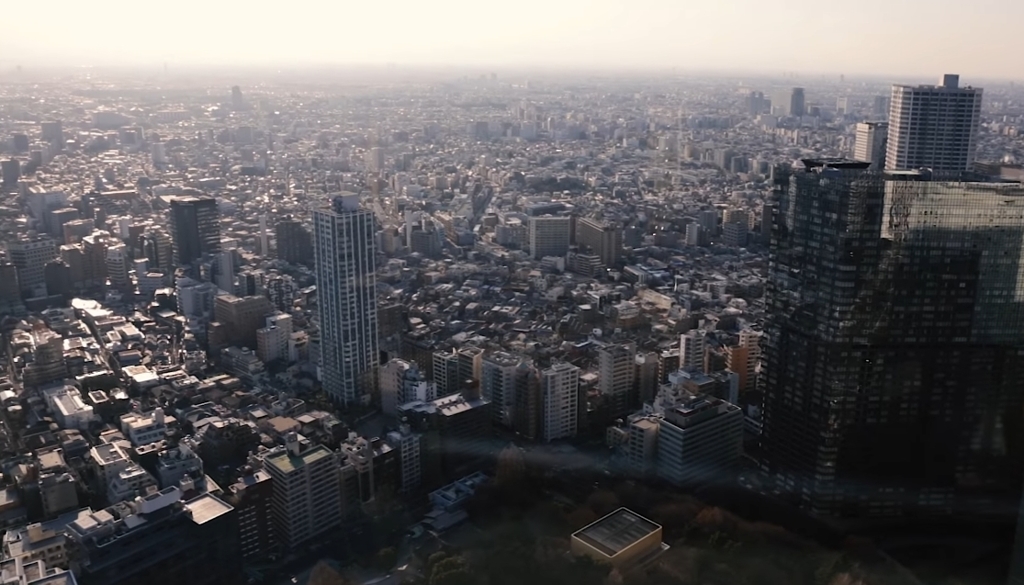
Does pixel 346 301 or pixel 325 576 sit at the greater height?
pixel 346 301

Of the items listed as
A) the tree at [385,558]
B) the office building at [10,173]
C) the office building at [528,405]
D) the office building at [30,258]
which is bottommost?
the tree at [385,558]

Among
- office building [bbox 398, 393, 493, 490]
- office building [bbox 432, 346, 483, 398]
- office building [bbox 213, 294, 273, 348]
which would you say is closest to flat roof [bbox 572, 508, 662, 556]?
office building [bbox 398, 393, 493, 490]

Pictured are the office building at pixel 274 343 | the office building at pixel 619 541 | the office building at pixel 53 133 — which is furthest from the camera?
the office building at pixel 53 133

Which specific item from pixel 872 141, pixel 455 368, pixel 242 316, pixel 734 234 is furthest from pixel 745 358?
pixel 872 141

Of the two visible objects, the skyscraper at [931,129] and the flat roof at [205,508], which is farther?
the skyscraper at [931,129]

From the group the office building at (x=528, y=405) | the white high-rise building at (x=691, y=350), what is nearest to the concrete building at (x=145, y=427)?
the office building at (x=528, y=405)

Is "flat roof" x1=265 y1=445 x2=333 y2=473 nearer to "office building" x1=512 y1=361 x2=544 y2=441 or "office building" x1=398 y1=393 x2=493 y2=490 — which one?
"office building" x1=398 y1=393 x2=493 y2=490

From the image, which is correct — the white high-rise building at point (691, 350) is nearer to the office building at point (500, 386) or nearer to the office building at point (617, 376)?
the office building at point (617, 376)

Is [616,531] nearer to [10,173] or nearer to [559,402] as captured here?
[559,402]
